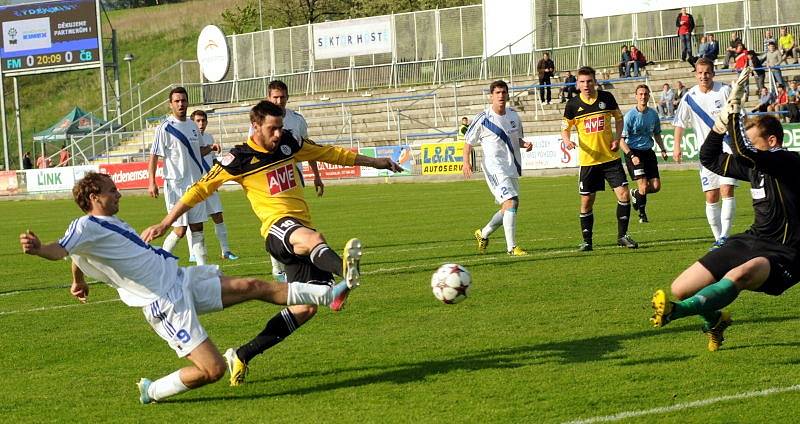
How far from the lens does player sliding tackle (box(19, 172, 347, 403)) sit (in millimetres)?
7000

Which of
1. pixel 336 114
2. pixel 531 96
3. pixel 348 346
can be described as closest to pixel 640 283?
pixel 348 346

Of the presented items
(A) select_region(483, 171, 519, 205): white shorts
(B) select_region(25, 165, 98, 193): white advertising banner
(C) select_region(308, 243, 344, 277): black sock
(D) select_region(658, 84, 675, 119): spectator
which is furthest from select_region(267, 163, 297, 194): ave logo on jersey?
(B) select_region(25, 165, 98, 193): white advertising banner

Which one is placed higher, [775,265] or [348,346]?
[775,265]

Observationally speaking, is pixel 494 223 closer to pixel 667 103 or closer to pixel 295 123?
pixel 295 123

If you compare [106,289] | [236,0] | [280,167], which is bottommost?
[106,289]

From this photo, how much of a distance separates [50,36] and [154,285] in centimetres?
4878

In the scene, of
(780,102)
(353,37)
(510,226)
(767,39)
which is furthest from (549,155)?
(510,226)

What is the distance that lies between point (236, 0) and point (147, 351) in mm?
83277

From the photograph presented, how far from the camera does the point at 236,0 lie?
89.6 metres

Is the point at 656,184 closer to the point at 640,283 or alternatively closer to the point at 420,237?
the point at 420,237

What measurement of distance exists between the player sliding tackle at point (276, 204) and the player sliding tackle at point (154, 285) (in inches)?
23.9

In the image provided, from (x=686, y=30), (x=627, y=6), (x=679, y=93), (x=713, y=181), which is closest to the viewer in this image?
(x=713, y=181)

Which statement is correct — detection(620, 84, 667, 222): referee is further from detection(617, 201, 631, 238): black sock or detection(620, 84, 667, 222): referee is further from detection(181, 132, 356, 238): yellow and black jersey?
detection(181, 132, 356, 238): yellow and black jersey

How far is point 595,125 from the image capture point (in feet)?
48.5
